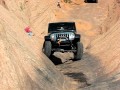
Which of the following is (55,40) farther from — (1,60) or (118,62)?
(1,60)

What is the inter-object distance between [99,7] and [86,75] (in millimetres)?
22639

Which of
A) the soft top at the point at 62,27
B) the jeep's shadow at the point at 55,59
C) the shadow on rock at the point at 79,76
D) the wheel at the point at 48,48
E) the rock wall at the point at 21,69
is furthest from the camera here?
the jeep's shadow at the point at 55,59

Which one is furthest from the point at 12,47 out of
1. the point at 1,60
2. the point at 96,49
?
the point at 96,49

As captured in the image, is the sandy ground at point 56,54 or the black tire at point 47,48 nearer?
the sandy ground at point 56,54

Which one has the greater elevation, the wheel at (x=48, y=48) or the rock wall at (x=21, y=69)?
the rock wall at (x=21, y=69)

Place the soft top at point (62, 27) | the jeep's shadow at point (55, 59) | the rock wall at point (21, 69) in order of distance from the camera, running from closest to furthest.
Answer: the rock wall at point (21, 69) → the soft top at point (62, 27) → the jeep's shadow at point (55, 59)

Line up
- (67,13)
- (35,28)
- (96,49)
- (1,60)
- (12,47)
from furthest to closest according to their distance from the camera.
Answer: (67,13) → (35,28) → (96,49) → (12,47) → (1,60)

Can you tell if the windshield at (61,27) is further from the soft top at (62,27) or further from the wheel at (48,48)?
the wheel at (48,48)

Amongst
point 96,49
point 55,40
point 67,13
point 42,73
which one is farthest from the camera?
point 67,13

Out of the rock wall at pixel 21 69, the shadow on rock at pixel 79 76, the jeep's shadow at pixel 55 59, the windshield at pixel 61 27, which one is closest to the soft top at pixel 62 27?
the windshield at pixel 61 27

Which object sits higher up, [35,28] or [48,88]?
[48,88]

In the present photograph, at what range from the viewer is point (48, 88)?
1471 cm

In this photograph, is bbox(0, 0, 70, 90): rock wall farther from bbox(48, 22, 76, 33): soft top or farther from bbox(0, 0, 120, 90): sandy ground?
bbox(48, 22, 76, 33): soft top

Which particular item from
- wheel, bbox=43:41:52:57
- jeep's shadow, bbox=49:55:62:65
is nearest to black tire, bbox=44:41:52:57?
wheel, bbox=43:41:52:57
